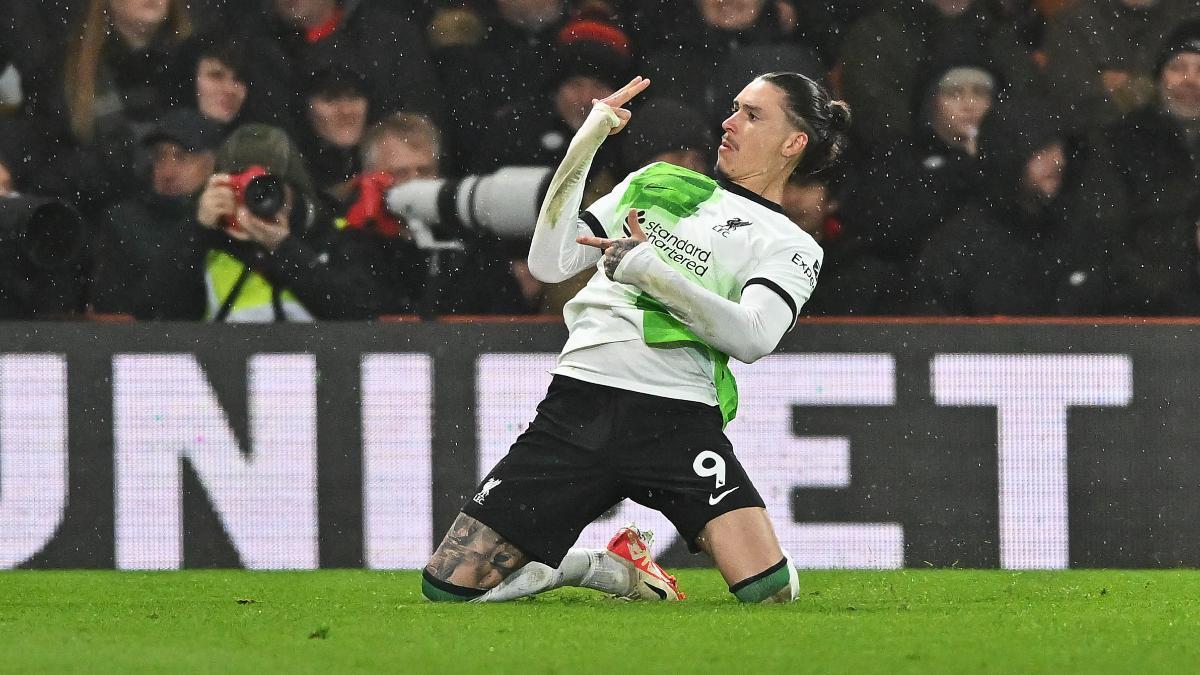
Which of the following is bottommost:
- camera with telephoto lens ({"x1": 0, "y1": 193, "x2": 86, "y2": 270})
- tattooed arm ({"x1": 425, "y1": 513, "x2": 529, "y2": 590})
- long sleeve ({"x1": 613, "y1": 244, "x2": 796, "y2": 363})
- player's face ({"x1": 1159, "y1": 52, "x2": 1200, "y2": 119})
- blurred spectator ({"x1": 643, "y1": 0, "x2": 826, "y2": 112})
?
tattooed arm ({"x1": 425, "y1": 513, "x2": 529, "y2": 590})

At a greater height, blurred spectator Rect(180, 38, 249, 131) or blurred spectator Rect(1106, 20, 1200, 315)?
blurred spectator Rect(180, 38, 249, 131)

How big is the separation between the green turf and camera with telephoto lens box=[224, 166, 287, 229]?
4.38 ft

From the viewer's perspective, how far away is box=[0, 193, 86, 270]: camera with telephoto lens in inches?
222

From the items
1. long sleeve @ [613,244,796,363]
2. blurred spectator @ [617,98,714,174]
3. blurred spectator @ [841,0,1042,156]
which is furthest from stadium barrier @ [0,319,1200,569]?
long sleeve @ [613,244,796,363]

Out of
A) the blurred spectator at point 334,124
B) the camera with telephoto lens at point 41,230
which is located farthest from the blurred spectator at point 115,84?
the blurred spectator at point 334,124

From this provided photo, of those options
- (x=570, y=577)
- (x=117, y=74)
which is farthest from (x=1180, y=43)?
(x=117, y=74)

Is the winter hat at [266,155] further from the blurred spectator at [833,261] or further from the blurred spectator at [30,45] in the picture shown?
the blurred spectator at [833,261]

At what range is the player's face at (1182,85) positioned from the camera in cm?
591

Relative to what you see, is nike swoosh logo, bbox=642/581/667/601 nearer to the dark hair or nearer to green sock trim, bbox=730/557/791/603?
green sock trim, bbox=730/557/791/603

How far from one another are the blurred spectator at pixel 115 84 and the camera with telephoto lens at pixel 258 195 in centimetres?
37

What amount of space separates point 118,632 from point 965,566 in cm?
285

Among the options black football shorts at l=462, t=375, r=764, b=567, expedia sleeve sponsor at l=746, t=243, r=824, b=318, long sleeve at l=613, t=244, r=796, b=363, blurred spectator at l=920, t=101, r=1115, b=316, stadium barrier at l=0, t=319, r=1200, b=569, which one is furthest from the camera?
blurred spectator at l=920, t=101, r=1115, b=316

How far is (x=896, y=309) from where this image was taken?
5.81 metres

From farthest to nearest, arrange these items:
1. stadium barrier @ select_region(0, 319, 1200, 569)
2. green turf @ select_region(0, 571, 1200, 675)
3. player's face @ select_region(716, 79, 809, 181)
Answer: stadium barrier @ select_region(0, 319, 1200, 569)
player's face @ select_region(716, 79, 809, 181)
green turf @ select_region(0, 571, 1200, 675)
